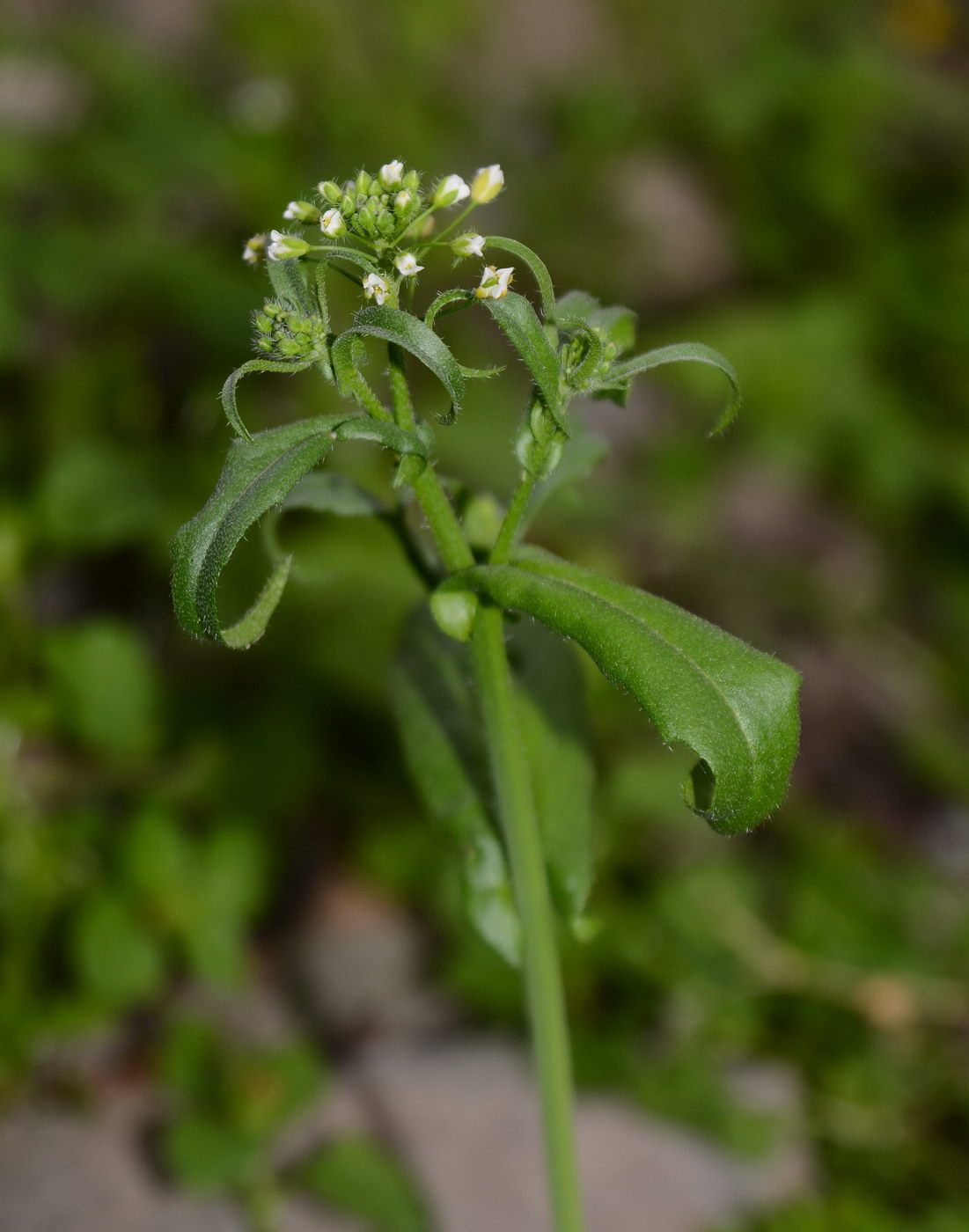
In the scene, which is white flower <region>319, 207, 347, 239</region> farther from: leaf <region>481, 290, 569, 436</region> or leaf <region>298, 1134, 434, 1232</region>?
leaf <region>298, 1134, 434, 1232</region>

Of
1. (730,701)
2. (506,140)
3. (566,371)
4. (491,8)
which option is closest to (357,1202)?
(730,701)

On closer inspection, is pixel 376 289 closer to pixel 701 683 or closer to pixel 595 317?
pixel 595 317

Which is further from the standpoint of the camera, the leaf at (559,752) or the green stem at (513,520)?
the leaf at (559,752)

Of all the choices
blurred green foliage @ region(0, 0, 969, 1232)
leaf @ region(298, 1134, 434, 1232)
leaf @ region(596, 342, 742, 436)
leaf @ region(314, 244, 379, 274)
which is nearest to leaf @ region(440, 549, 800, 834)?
leaf @ region(596, 342, 742, 436)

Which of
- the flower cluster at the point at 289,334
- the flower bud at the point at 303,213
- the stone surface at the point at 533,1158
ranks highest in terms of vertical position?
the flower bud at the point at 303,213

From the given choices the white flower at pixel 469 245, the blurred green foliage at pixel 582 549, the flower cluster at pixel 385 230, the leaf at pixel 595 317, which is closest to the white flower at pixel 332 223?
the flower cluster at pixel 385 230

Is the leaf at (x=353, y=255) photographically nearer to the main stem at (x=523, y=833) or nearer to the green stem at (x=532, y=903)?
the main stem at (x=523, y=833)

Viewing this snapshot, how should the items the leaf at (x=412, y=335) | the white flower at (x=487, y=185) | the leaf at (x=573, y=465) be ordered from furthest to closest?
1. the leaf at (x=573, y=465)
2. the white flower at (x=487, y=185)
3. the leaf at (x=412, y=335)

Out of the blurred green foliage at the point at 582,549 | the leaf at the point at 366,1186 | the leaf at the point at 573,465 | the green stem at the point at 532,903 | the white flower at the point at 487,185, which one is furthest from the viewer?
the blurred green foliage at the point at 582,549

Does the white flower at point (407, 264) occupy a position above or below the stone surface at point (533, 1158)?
above
